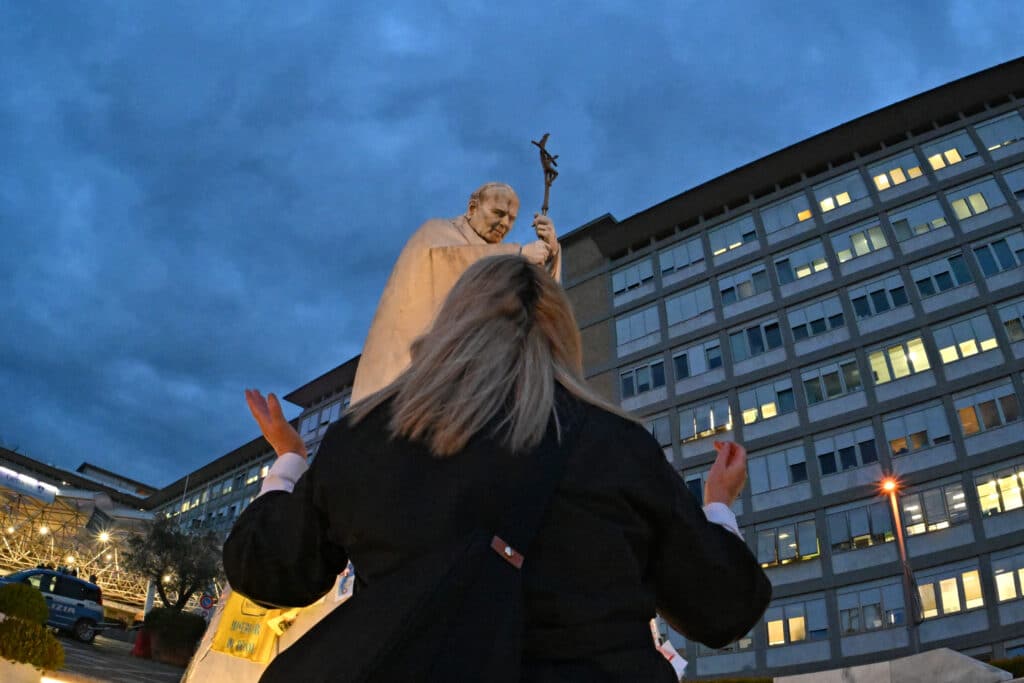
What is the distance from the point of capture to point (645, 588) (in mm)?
1410

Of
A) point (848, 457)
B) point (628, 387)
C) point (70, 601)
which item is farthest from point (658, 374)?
point (70, 601)

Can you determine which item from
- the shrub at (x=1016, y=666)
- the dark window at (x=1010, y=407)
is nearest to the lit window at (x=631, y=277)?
A: the dark window at (x=1010, y=407)

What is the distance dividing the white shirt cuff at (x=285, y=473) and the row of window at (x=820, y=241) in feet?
138

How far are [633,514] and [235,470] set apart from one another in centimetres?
8303

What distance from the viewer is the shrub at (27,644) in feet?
22.5

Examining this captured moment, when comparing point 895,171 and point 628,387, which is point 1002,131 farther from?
point 628,387

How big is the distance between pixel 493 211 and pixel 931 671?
635cm

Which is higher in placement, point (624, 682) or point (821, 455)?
point (821, 455)

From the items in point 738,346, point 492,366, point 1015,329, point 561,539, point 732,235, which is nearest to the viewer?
point 561,539

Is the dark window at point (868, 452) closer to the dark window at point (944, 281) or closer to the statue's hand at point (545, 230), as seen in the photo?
the dark window at point (944, 281)

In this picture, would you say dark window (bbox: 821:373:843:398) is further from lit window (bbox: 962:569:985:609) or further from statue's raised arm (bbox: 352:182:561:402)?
statue's raised arm (bbox: 352:182:561:402)

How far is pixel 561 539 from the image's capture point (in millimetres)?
1359

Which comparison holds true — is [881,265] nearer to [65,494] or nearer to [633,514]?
[633,514]

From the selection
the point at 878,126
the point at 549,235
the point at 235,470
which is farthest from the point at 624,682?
the point at 235,470
